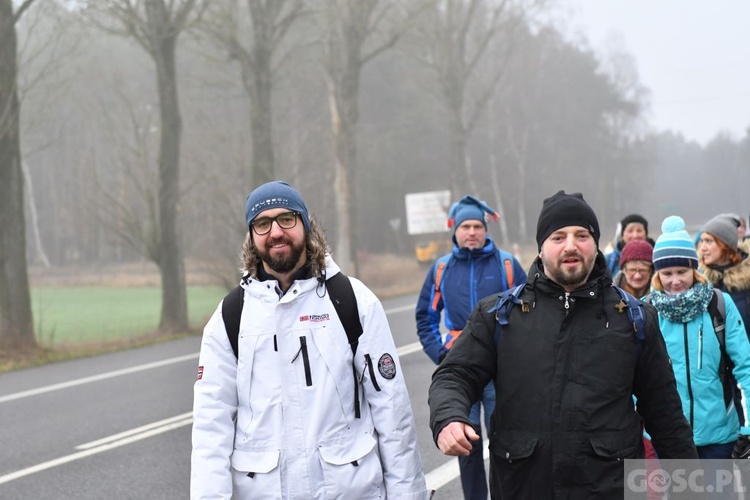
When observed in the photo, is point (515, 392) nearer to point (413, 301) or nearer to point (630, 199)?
point (413, 301)

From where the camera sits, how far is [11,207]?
1582cm

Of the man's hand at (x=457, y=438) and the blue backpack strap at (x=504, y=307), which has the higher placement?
the blue backpack strap at (x=504, y=307)

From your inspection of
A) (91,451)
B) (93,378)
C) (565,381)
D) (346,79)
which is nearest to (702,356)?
(565,381)

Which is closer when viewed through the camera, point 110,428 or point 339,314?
point 339,314

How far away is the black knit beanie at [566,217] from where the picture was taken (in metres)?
3.33

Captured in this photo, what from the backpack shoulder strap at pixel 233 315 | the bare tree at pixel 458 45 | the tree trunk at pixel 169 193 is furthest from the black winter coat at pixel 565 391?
the bare tree at pixel 458 45

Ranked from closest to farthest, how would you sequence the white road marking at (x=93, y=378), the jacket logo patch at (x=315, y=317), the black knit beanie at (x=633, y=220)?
the jacket logo patch at (x=315, y=317), the black knit beanie at (x=633, y=220), the white road marking at (x=93, y=378)

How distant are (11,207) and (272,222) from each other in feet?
44.7

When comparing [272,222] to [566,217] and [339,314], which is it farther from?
[566,217]

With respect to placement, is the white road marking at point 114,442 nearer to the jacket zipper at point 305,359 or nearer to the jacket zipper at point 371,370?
the jacket zipper at point 371,370

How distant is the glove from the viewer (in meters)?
4.50

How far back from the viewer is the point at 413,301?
74.5 feet

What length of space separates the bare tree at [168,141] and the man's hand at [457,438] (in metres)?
16.4

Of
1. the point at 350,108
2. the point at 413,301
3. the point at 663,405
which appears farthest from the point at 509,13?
the point at 663,405
